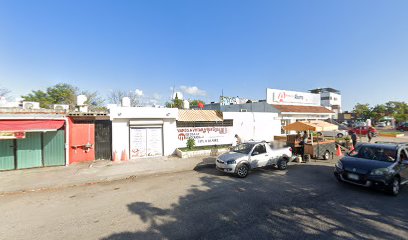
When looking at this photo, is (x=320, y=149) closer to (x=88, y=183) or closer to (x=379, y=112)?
(x=88, y=183)

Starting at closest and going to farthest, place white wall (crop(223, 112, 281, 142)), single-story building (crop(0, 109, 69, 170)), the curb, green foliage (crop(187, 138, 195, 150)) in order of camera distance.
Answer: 1. the curb
2. single-story building (crop(0, 109, 69, 170))
3. green foliage (crop(187, 138, 195, 150))
4. white wall (crop(223, 112, 281, 142))

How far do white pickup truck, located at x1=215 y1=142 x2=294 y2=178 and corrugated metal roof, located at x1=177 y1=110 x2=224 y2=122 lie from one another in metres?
5.51

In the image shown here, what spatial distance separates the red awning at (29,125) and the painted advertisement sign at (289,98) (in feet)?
72.6

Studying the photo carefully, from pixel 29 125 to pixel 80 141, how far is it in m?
2.65

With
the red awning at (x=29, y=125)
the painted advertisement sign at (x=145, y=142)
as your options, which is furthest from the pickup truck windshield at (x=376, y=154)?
the red awning at (x=29, y=125)

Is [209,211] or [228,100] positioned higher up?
[228,100]

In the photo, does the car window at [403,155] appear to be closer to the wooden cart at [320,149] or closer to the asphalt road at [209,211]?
the asphalt road at [209,211]

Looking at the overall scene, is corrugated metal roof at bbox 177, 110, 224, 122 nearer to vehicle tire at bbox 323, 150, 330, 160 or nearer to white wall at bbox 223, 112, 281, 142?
white wall at bbox 223, 112, 281, 142

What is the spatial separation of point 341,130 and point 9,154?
33.9 m

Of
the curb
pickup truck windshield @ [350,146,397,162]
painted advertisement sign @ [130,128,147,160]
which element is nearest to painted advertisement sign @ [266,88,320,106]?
painted advertisement sign @ [130,128,147,160]

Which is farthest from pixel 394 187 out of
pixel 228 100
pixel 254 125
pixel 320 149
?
pixel 228 100

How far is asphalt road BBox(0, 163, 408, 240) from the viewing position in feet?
15.3

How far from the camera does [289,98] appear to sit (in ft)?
92.0

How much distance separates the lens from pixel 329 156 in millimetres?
14133
